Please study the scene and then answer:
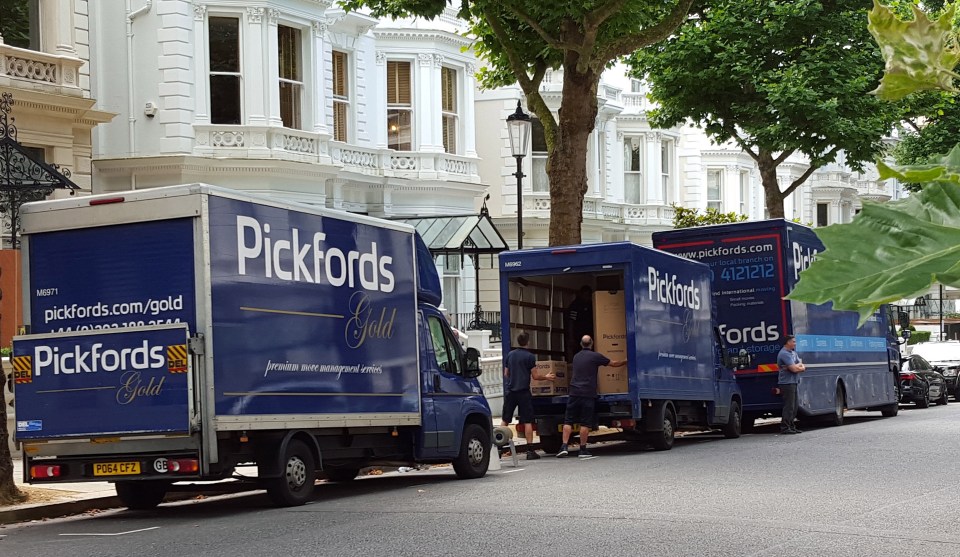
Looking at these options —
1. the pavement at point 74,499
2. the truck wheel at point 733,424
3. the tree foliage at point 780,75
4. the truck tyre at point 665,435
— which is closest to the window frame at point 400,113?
the tree foliage at point 780,75

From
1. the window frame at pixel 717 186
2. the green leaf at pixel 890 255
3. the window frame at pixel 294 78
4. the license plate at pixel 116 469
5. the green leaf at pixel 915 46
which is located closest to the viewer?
the green leaf at pixel 890 255

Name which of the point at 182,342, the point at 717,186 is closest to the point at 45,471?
the point at 182,342

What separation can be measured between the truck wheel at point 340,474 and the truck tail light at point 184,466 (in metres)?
4.87

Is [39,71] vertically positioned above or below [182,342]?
above

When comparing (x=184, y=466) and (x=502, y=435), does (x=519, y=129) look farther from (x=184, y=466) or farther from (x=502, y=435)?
(x=184, y=466)

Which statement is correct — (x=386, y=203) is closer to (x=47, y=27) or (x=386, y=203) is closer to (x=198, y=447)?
(x=47, y=27)

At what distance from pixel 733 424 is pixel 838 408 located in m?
3.78

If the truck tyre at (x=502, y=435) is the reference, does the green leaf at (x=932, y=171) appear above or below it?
above

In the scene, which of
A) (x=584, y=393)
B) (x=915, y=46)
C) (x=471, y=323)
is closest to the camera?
(x=915, y=46)

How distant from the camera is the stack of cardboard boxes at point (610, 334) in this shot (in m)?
21.1

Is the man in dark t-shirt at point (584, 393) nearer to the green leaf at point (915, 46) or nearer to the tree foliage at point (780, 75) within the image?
the tree foliage at point (780, 75)

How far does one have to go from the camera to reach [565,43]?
71.6 feet

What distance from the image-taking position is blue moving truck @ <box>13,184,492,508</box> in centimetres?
1257

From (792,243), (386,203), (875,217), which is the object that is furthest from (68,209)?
(386,203)
